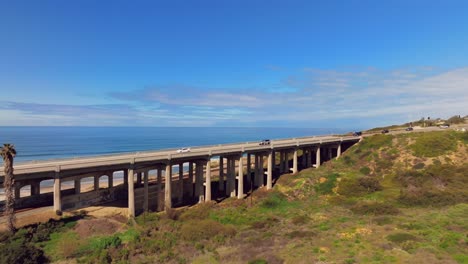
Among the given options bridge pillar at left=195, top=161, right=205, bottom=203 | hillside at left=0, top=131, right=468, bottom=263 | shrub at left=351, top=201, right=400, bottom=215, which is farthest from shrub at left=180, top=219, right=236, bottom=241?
shrub at left=351, top=201, right=400, bottom=215

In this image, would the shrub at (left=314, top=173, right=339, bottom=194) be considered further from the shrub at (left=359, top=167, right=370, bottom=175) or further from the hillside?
the shrub at (left=359, top=167, right=370, bottom=175)

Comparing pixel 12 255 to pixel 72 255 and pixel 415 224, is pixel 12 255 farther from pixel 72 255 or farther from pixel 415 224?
pixel 415 224

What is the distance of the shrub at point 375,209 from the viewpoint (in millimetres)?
33747

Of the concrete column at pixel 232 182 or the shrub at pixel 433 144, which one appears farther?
the shrub at pixel 433 144

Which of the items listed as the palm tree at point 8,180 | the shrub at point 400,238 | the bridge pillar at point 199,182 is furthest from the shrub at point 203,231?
the palm tree at point 8,180

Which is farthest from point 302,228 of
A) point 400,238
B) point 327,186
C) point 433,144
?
point 433,144

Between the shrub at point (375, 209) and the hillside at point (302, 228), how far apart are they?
4.6 inches

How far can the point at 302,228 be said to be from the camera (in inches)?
1173

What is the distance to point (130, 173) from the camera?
35.7 meters

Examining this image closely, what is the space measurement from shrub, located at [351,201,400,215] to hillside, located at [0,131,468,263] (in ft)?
0.38

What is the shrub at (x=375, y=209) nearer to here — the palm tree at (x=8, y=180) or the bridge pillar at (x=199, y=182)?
the bridge pillar at (x=199, y=182)

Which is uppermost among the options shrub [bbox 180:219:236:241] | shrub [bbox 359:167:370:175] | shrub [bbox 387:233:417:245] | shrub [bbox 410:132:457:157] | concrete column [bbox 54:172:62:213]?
shrub [bbox 410:132:457:157]

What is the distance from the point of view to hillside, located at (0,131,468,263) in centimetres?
2202

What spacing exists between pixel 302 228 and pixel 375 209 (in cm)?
1148
